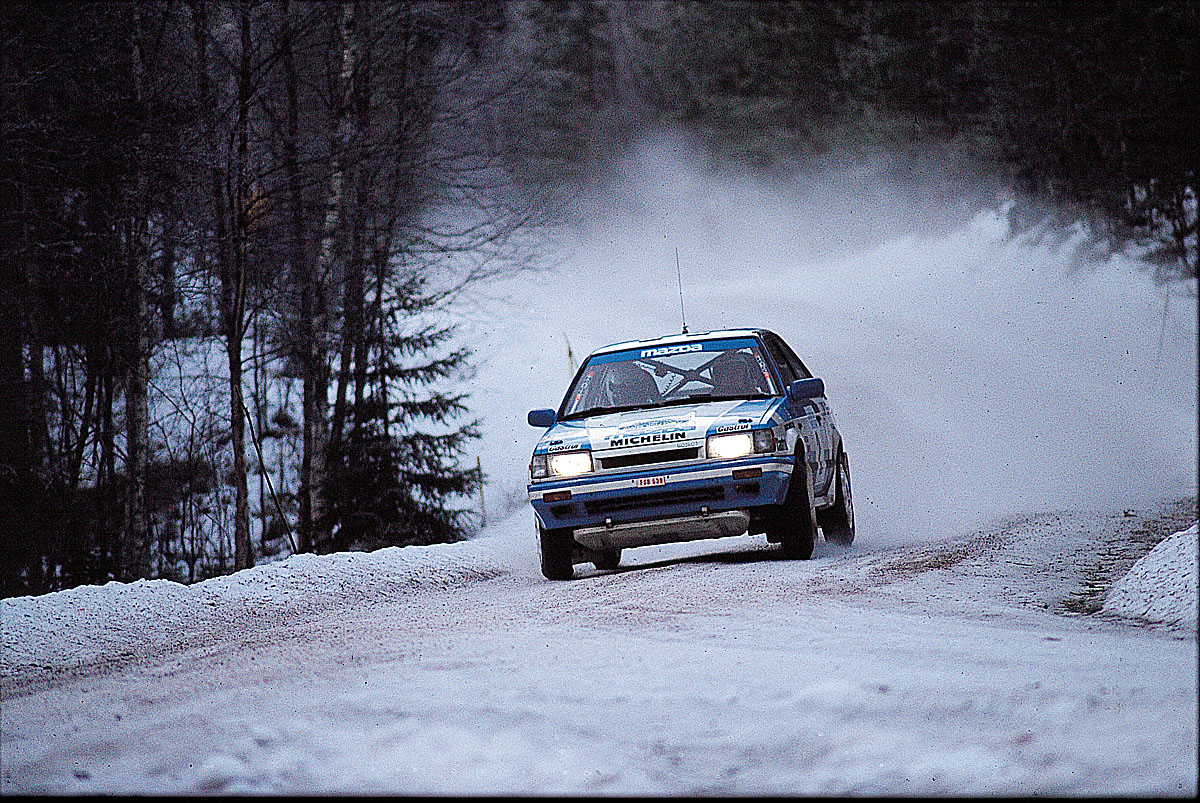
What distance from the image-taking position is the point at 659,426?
9.18 metres

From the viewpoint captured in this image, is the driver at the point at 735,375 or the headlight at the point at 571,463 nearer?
the headlight at the point at 571,463

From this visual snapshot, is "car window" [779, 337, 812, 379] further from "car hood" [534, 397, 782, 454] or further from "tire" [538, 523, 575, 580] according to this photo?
"tire" [538, 523, 575, 580]

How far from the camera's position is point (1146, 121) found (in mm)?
20047

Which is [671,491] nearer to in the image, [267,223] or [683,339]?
[683,339]

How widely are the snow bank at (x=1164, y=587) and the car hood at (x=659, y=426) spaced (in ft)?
9.29

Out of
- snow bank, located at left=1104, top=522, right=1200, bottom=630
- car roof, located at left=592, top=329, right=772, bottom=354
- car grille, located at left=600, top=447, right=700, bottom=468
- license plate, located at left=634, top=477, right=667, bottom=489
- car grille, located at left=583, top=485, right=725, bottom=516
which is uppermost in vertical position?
car roof, located at left=592, top=329, right=772, bottom=354

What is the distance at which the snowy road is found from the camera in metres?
3.54

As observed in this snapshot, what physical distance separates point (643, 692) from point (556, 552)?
490cm

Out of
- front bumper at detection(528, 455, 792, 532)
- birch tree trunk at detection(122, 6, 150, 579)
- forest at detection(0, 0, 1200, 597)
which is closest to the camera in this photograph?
front bumper at detection(528, 455, 792, 532)

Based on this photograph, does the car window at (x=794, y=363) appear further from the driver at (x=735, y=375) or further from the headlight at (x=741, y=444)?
the headlight at (x=741, y=444)

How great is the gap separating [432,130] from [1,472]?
7402mm

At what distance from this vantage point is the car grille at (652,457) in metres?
8.98

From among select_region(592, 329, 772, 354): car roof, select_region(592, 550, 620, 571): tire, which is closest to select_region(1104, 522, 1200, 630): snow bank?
select_region(592, 329, 772, 354): car roof

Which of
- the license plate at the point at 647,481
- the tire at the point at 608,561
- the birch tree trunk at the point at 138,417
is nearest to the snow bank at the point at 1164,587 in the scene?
the license plate at the point at 647,481
